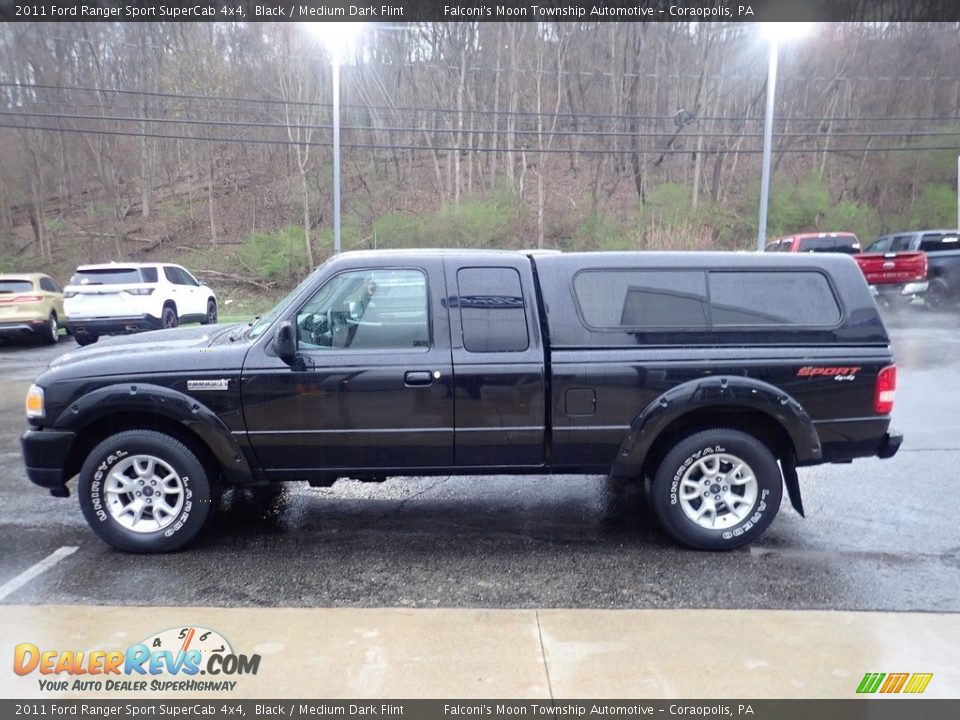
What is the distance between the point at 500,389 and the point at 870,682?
7.85ft

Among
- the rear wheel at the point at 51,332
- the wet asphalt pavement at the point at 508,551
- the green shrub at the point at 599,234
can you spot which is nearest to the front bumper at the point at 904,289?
the green shrub at the point at 599,234

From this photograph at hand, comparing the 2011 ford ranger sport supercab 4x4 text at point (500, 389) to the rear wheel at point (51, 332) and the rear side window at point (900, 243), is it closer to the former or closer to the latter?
A: the rear wheel at point (51, 332)

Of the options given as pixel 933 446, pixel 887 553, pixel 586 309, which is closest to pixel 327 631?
pixel 586 309

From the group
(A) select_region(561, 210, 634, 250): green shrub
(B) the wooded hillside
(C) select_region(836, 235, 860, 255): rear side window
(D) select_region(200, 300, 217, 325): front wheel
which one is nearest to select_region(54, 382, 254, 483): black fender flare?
(D) select_region(200, 300, 217, 325): front wheel

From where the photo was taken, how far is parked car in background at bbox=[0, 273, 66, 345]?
15562 mm

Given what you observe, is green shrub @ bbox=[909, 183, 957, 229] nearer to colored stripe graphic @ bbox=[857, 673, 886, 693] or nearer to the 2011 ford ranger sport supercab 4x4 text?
the 2011 ford ranger sport supercab 4x4 text

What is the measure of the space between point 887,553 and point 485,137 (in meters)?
31.0

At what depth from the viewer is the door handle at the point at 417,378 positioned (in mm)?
4391

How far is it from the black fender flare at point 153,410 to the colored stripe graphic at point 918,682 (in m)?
3.73

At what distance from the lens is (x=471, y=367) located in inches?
174

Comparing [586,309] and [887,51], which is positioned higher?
[887,51]

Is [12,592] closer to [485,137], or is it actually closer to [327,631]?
[327,631]

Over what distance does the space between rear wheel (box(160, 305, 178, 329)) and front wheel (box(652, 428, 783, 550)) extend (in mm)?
13541
